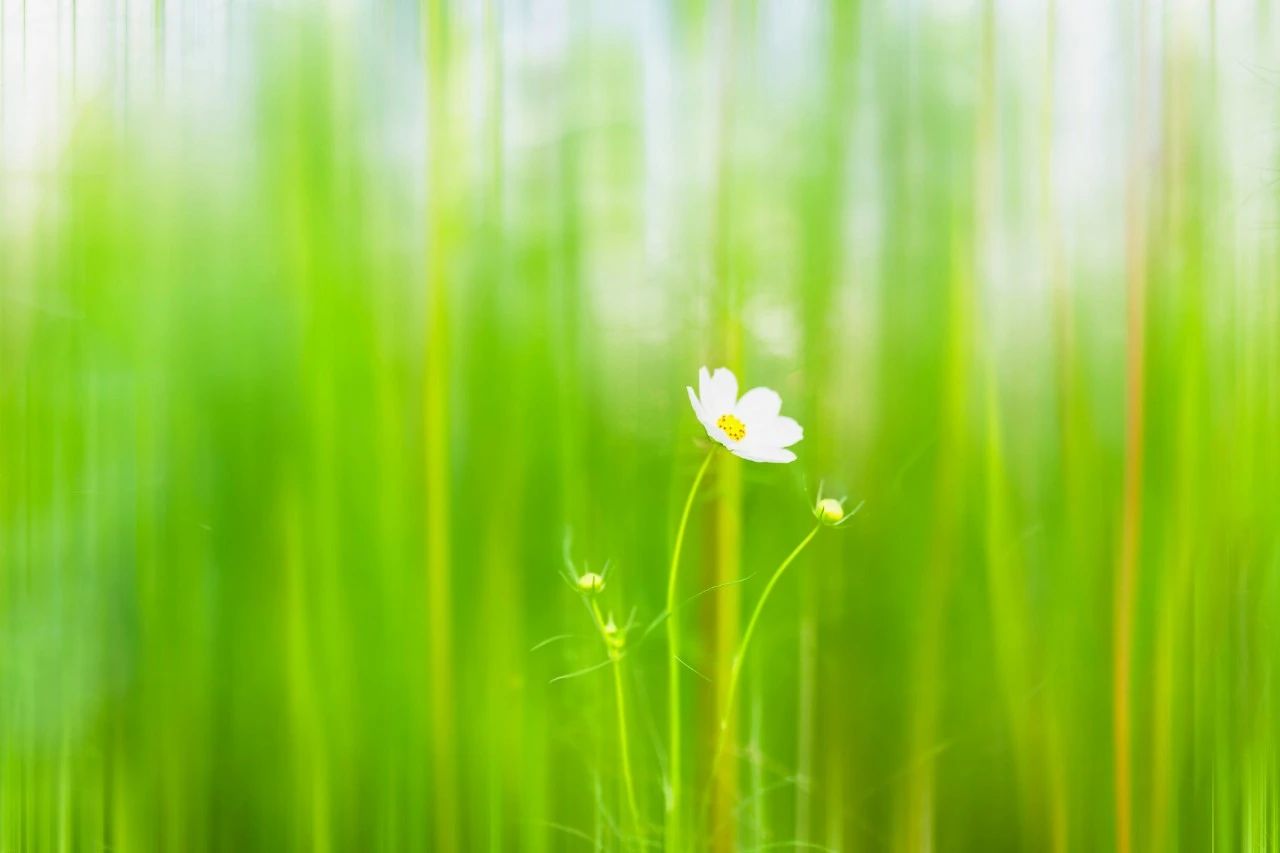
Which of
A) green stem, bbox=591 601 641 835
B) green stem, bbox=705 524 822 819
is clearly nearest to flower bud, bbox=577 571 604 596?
green stem, bbox=591 601 641 835

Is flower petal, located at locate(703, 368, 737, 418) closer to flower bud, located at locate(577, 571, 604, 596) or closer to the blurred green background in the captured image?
the blurred green background

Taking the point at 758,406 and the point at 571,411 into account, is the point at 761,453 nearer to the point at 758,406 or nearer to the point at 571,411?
the point at 758,406

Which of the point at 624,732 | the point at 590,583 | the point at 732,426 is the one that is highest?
the point at 732,426

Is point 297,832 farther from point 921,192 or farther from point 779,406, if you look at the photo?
point 921,192

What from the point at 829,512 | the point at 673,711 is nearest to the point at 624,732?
the point at 673,711

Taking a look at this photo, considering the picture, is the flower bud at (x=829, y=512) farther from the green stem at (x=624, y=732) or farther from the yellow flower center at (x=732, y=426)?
the green stem at (x=624, y=732)

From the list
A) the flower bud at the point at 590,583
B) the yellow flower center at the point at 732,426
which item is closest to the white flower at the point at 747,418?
the yellow flower center at the point at 732,426

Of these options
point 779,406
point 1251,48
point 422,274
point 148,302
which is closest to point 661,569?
point 779,406
